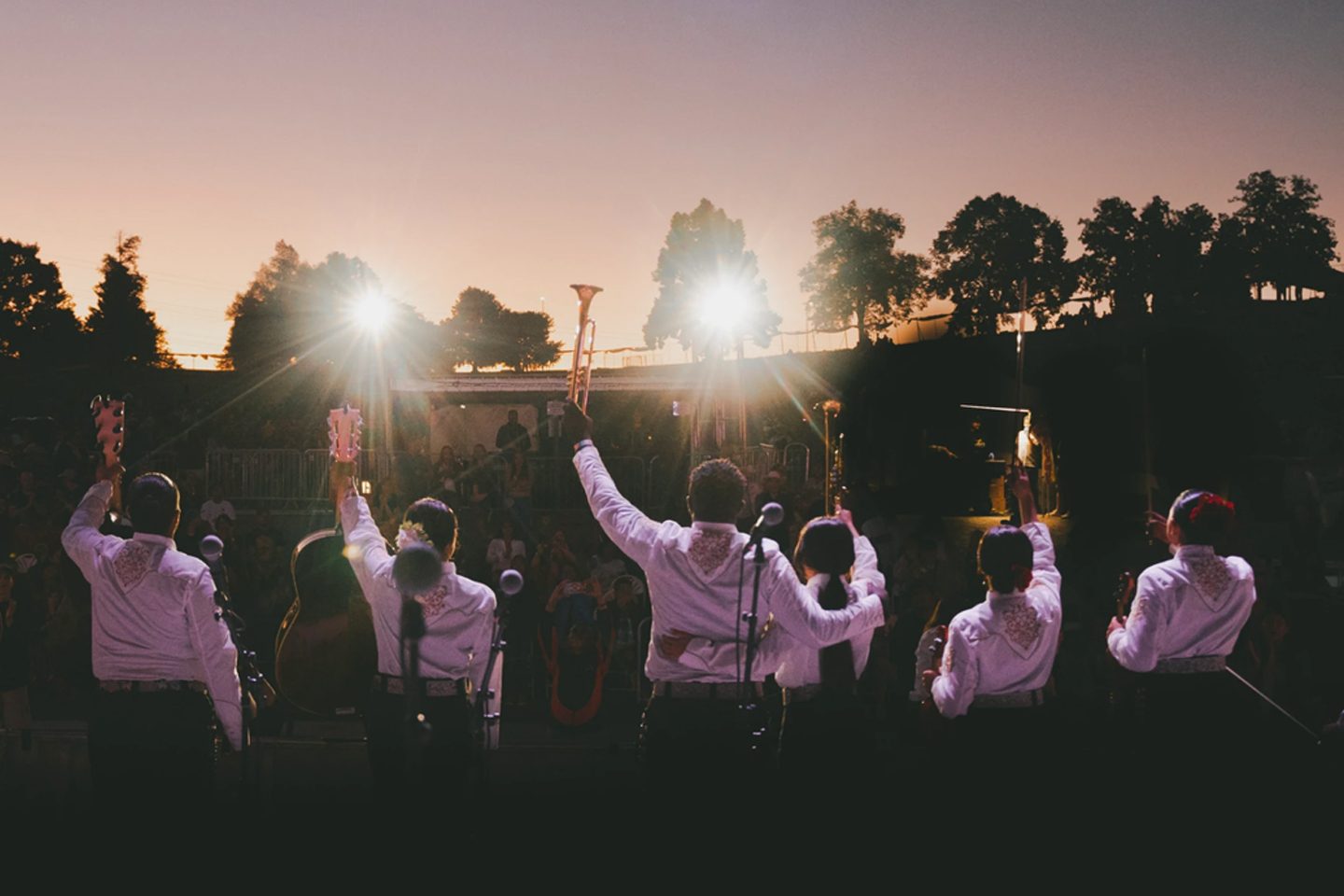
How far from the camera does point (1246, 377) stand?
69.5ft

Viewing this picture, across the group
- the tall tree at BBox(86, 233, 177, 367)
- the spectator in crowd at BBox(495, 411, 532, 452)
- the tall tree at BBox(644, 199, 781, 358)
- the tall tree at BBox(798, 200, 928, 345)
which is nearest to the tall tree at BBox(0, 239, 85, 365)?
the tall tree at BBox(86, 233, 177, 367)

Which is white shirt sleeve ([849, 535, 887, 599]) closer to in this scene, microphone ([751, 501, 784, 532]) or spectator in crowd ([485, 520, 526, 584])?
microphone ([751, 501, 784, 532])

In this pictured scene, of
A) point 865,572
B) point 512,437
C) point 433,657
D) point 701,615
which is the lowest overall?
point 433,657

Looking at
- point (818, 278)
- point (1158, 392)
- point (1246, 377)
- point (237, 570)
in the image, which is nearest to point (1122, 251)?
point (818, 278)

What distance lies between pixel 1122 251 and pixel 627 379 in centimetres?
4187

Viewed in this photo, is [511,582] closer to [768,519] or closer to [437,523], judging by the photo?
[768,519]

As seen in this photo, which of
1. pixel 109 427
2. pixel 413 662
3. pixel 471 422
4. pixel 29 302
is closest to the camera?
pixel 413 662

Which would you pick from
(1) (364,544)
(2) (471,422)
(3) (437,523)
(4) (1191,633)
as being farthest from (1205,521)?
(2) (471,422)

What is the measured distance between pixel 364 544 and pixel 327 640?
1.12m

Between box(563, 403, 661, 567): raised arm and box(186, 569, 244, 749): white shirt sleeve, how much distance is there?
1641 millimetres

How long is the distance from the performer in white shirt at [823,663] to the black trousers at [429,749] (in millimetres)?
1041

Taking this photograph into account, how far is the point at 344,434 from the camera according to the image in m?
5.30

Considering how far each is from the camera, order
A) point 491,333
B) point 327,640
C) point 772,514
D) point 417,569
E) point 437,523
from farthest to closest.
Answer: point 491,333
point 327,640
point 437,523
point 772,514
point 417,569

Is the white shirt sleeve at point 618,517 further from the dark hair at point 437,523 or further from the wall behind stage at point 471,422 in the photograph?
the wall behind stage at point 471,422
